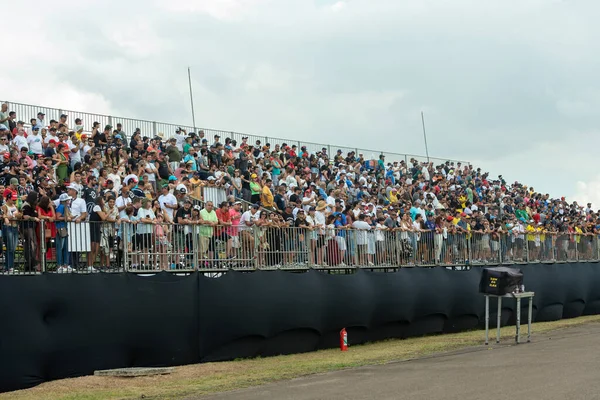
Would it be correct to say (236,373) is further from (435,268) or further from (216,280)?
(435,268)

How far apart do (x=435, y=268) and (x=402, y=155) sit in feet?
77.8

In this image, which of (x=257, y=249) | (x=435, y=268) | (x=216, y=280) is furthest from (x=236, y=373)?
(x=435, y=268)

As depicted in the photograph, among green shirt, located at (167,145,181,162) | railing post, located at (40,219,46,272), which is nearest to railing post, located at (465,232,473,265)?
green shirt, located at (167,145,181,162)

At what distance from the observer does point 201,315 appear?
1948cm

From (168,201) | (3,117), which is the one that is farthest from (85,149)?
(168,201)

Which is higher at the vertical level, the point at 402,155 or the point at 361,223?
the point at 402,155

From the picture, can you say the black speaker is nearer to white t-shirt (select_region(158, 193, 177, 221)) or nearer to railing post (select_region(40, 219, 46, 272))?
white t-shirt (select_region(158, 193, 177, 221))

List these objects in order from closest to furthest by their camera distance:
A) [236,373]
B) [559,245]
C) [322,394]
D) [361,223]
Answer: [322,394]
[236,373]
[361,223]
[559,245]

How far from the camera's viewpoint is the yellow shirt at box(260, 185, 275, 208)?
88.7 ft

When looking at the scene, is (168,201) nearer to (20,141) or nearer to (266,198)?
(20,141)

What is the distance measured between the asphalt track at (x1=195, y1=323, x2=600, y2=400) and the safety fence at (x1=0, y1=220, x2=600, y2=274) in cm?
429

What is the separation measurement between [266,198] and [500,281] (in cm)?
771

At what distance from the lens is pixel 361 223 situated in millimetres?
25531

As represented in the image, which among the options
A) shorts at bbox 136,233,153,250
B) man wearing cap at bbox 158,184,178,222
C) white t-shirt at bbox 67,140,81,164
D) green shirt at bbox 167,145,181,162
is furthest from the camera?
green shirt at bbox 167,145,181,162
